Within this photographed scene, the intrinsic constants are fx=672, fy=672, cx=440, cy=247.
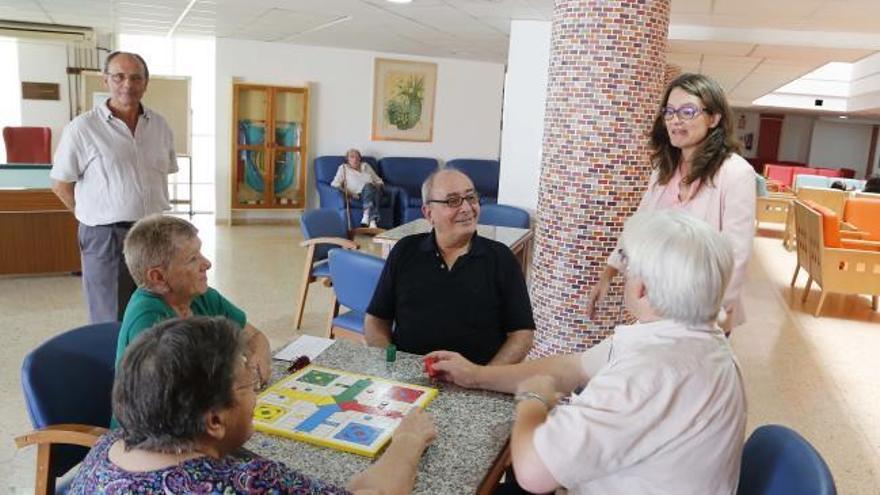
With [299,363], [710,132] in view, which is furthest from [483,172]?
[299,363]

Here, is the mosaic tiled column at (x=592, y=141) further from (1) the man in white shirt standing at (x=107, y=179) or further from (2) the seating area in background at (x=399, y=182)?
(2) the seating area in background at (x=399, y=182)

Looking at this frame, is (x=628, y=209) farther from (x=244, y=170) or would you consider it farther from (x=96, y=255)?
(x=244, y=170)

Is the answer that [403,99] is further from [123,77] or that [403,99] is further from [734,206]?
[734,206]

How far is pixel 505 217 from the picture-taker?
17.3ft

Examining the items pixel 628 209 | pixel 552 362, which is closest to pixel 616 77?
pixel 628 209

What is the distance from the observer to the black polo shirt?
2301mm

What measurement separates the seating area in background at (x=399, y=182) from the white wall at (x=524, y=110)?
7.60ft

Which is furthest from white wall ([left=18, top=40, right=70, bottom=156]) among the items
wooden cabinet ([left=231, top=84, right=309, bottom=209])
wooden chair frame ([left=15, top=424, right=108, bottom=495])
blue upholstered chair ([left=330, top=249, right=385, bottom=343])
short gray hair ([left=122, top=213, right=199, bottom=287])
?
wooden chair frame ([left=15, top=424, right=108, bottom=495])

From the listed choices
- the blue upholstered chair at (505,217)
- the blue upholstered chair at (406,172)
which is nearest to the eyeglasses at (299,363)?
the blue upholstered chair at (505,217)

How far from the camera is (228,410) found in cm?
107

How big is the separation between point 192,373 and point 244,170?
8.30 meters

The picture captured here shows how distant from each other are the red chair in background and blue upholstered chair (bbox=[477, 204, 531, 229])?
6.98 meters

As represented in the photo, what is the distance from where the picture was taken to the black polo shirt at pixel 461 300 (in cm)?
230

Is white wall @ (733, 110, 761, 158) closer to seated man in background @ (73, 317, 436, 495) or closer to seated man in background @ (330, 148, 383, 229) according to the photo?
seated man in background @ (330, 148, 383, 229)
